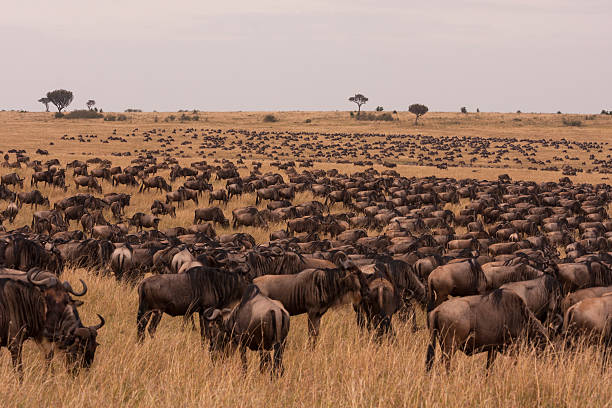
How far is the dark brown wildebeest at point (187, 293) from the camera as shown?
817 cm

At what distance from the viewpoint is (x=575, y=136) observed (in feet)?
310

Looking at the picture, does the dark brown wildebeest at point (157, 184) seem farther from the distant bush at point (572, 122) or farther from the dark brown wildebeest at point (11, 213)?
the distant bush at point (572, 122)

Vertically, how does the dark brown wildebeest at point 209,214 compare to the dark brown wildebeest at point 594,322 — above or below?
below

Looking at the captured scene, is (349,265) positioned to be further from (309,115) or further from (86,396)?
(309,115)

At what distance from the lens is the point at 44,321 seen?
625 cm

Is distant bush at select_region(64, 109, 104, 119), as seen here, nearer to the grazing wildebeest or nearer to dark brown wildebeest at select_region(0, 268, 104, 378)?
the grazing wildebeest

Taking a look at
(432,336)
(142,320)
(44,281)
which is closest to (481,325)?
(432,336)

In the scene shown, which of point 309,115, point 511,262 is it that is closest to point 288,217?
point 511,262

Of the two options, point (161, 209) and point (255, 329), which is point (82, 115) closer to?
point (161, 209)

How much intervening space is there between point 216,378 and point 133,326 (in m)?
3.50

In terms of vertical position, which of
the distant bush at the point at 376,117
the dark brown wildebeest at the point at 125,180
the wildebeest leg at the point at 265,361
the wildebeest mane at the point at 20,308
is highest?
the distant bush at the point at 376,117

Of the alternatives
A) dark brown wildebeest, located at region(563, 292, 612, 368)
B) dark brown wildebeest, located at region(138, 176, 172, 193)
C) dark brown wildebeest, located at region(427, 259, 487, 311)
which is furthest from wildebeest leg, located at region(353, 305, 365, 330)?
dark brown wildebeest, located at region(138, 176, 172, 193)

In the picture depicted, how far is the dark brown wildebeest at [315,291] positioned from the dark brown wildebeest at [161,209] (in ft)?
55.7

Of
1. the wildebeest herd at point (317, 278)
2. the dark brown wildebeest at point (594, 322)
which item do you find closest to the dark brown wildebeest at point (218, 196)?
the wildebeest herd at point (317, 278)
